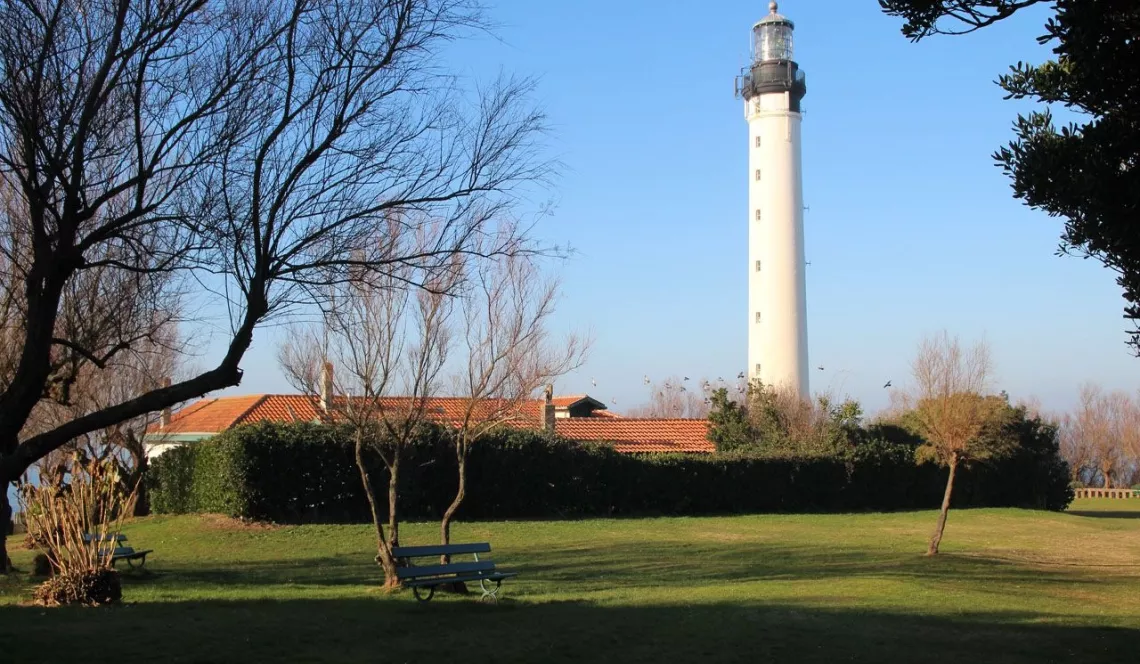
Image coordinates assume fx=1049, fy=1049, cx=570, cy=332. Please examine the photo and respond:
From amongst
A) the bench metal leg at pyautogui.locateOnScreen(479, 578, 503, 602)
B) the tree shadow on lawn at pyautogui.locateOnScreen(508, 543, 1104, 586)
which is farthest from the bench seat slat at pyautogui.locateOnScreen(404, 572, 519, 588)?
the tree shadow on lawn at pyautogui.locateOnScreen(508, 543, 1104, 586)

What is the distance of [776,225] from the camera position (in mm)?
51500

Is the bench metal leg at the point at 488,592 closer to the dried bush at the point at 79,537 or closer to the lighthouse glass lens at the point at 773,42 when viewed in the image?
the dried bush at the point at 79,537

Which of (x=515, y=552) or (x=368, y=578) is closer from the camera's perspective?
(x=368, y=578)

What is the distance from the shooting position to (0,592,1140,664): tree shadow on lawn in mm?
8891

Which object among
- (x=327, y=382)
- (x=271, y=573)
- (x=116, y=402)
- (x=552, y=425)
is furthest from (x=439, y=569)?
(x=552, y=425)

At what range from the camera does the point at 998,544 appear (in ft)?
90.6

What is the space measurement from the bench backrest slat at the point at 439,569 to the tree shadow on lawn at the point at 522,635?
42 centimetres

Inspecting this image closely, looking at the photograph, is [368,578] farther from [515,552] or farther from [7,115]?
[7,115]

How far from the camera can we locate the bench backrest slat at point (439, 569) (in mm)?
12812

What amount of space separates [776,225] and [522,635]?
43.4 m

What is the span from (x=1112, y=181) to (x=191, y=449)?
28.3 metres

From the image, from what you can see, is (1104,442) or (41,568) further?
(1104,442)

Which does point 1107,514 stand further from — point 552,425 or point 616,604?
point 616,604

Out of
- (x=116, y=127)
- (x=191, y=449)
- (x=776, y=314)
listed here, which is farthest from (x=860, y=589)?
(x=776, y=314)
